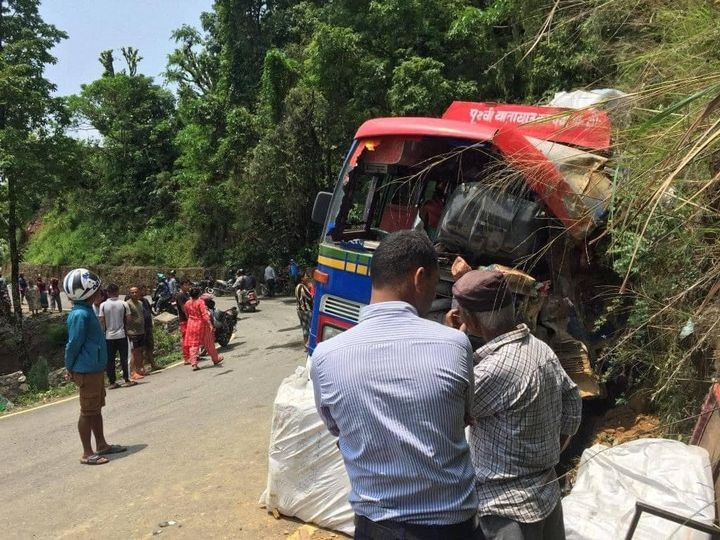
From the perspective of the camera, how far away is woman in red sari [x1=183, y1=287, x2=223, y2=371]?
1042 cm

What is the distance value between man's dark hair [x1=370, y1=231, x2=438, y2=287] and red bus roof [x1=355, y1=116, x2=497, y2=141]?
111 inches

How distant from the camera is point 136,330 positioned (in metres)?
9.99

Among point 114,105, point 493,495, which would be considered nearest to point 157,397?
point 493,495

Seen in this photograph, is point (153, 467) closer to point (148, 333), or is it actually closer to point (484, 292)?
point (484, 292)

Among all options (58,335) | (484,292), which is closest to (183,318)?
(484,292)

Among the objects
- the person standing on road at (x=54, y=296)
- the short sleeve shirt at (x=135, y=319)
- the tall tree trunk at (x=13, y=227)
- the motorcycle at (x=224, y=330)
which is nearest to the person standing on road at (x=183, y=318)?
the motorcycle at (x=224, y=330)

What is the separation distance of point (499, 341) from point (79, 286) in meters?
4.81

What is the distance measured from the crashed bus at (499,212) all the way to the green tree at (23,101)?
16844 mm

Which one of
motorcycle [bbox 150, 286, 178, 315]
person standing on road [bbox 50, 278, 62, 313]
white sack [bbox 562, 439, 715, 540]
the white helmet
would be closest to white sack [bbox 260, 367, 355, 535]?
white sack [bbox 562, 439, 715, 540]

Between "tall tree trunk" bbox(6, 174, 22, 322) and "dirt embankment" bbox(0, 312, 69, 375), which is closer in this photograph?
"dirt embankment" bbox(0, 312, 69, 375)

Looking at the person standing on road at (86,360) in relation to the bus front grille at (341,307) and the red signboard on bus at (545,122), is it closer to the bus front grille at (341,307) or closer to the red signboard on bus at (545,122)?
the bus front grille at (341,307)

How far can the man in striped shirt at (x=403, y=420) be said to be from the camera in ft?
5.44

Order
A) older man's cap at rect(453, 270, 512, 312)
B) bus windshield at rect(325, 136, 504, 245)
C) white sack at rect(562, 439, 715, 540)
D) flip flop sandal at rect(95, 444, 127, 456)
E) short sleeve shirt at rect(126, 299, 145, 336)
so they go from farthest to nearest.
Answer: short sleeve shirt at rect(126, 299, 145, 336) < flip flop sandal at rect(95, 444, 127, 456) < bus windshield at rect(325, 136, 504, 245) < white sack at rect(562, 439, 715, 540) < older man's cap at rect(453, 270, 512, 312)

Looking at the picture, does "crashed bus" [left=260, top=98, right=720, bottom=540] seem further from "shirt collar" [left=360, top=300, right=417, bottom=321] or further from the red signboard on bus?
"shirt collar" [left=360, top=300, right=417, bottom=321]
